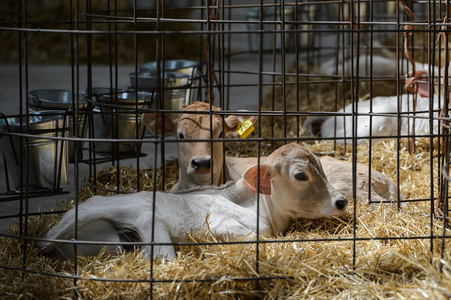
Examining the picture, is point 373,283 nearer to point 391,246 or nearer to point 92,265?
point 391,246

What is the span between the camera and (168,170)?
6.59 metres

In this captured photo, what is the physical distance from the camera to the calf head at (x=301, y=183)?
14.1ft

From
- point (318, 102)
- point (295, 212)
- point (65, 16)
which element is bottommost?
point (295, 212)

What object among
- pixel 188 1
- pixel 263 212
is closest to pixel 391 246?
pixel 263 212

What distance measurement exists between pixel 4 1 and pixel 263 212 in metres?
14.5

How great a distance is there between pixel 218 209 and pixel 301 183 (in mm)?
589

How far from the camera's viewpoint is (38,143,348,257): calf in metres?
3.82

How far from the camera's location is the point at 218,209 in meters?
4.27

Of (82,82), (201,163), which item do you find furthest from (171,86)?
(82,82)

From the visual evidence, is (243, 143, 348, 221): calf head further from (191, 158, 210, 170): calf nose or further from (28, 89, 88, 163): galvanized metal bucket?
(28, 89, 88, 163): galvanized metal bucket

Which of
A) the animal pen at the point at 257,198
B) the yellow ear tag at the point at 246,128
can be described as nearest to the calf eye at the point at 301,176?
the animal pen at the point at 257,198

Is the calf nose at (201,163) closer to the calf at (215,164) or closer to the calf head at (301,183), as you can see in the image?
the calf at (215,164)

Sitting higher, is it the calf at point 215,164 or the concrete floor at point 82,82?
the concrete floor at point 82,82

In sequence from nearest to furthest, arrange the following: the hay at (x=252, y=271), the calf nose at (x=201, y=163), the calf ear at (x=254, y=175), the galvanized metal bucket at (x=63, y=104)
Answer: the hay at (x=252, y=271)
the calf ear at (x=254, y=175)
the calf nose at (x=201, y=163)
the galvanized metal bucket at (x=63, y=104)
